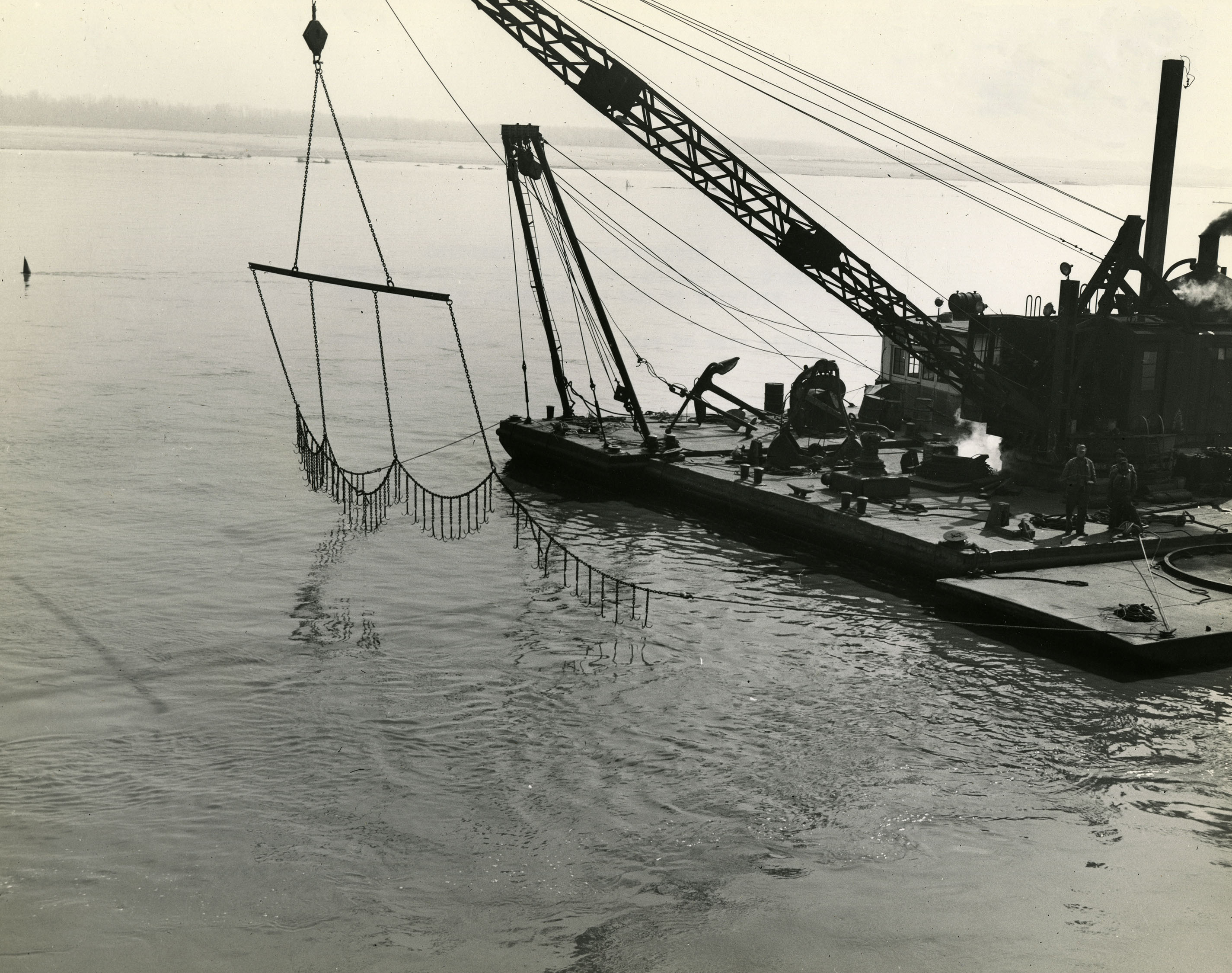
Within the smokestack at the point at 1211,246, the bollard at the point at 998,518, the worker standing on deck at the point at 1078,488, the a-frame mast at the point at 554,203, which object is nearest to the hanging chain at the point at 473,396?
the a-frame mast at the point at 554,203

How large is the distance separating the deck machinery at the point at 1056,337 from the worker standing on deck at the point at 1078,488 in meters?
5.11

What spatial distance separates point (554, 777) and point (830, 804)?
4024 millimetres

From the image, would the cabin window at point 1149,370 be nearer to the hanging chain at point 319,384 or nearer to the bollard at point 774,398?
the bollard at point 774,398

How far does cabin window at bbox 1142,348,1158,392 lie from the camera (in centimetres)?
3322

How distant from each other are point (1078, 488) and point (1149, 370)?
7.48 meters

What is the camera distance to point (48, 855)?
16.8 meters

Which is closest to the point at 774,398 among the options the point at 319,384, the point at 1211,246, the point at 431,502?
the point at 431,502

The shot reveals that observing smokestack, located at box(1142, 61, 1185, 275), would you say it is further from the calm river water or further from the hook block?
the hook block

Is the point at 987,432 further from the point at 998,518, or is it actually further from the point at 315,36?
the point at 315,36

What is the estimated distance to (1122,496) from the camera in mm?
27969

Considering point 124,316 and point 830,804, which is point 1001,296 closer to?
point 124,316

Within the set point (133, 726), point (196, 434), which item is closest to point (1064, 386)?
point (133, 726)

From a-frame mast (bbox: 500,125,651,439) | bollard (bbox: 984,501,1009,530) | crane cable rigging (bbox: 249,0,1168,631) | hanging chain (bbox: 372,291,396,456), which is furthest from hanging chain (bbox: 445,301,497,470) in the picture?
bollard (bbox: 984,501,1009,530)

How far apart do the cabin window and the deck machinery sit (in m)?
0.03
